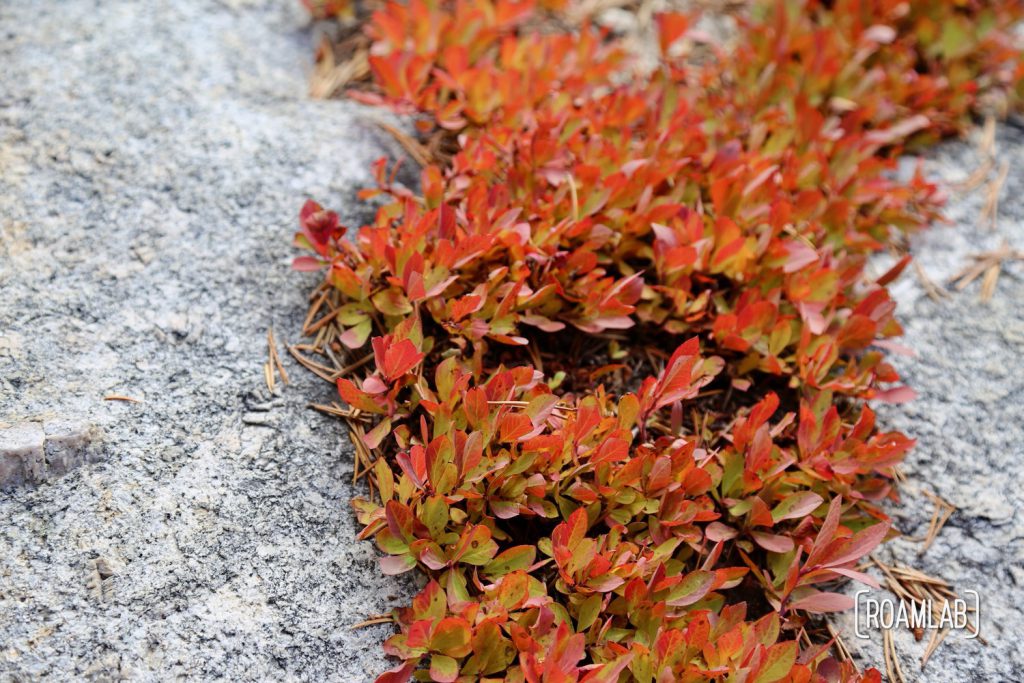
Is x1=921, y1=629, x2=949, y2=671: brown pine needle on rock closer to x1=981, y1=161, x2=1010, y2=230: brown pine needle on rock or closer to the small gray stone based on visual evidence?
x1=981, y1=161, x2=1010, y2=230: brown pine needle on rock

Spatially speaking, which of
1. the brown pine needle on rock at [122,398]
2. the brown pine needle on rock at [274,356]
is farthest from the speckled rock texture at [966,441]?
the brown pine needle on rock at [122,398]

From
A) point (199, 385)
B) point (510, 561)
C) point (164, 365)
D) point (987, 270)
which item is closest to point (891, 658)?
point (510, 561)

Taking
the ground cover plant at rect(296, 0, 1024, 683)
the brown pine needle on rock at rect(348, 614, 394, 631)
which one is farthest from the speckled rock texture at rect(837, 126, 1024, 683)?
the brown pine needle on rock at rect(348, 614, 394, 631)

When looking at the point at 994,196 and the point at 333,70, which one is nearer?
the point at 333,70

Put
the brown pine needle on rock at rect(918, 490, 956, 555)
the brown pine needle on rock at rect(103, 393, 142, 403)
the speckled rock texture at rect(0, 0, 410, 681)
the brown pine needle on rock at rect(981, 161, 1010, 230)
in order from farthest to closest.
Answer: the brown pine needle on rock at rect(981, 161, 1010, 230)
the brown pine needle on rock at rect(918, 490, 956, 555)
the brown pine needle on rock at rect(103, 393, 142, 403)
the speckled rock texture at rect(0, 0, 410, 681)

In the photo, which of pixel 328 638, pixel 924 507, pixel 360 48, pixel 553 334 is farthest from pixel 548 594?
pixel 360 48

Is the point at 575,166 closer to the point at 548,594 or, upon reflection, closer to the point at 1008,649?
the point at 548,594

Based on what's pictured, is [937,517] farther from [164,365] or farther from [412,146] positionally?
[164,365]
